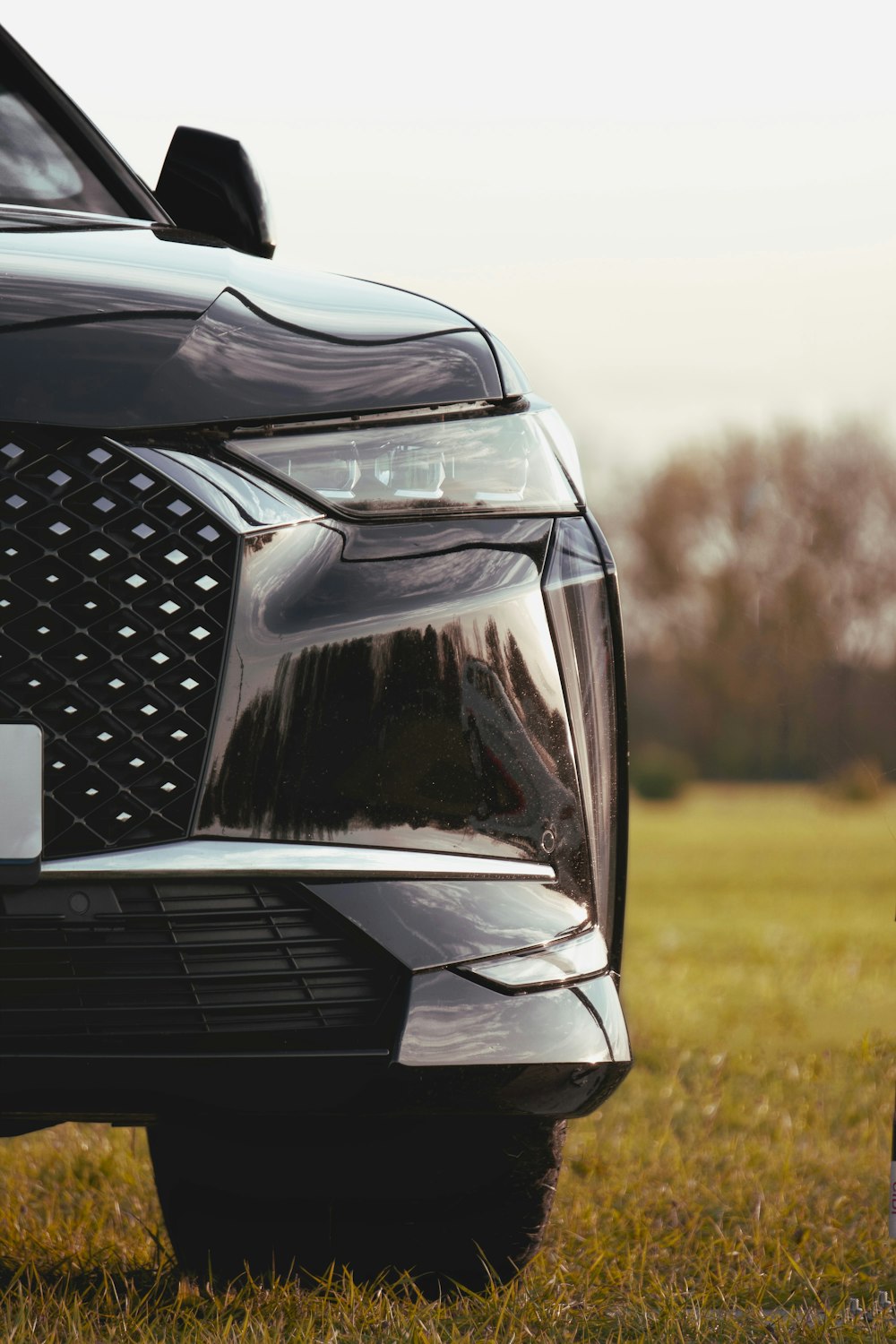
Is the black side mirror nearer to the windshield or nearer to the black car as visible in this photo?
the windshield

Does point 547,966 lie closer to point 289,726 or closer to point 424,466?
point 289,726

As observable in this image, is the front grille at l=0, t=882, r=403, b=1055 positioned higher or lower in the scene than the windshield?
lower

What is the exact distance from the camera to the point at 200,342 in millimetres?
1662

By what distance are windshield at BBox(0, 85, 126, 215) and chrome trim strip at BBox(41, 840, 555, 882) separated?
1472 mm

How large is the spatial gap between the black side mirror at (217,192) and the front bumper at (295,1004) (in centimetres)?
157

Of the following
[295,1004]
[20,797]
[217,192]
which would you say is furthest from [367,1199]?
[217,192]

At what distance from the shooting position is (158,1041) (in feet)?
5.10

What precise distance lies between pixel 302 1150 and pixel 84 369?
3.95 feet

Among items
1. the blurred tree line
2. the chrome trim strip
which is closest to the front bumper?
the chrome trim strip

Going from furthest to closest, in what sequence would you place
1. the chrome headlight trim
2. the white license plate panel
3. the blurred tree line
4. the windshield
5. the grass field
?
the windshield → the blurred tree line → the grass field → the chrome headlight trim → the white license plate panel

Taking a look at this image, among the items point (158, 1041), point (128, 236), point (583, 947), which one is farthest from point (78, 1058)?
point (128, 236)

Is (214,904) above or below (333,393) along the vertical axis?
below

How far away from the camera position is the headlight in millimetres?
1648

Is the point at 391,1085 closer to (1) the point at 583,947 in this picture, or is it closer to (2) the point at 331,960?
(2) the point at 331,960
